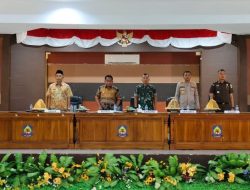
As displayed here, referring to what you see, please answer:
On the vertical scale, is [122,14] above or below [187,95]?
above

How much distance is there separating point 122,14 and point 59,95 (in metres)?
1.88

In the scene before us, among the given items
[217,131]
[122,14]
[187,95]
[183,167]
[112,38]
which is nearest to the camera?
[183,167]

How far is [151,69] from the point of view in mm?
10539

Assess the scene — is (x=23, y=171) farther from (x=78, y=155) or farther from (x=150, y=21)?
(x=150, y=21)

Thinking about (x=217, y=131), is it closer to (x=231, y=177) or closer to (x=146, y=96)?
(x=146, y=96)

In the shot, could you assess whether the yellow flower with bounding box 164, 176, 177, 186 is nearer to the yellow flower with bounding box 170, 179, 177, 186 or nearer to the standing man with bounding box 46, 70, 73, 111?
the yellow flower with bounding box 170, 179, 177, 186

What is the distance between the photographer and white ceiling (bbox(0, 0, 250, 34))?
302 inches

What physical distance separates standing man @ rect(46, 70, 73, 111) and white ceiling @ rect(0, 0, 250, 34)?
4.15ft

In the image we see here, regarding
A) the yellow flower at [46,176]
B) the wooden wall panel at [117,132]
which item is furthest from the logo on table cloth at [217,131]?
the yellow flower at [46,176]

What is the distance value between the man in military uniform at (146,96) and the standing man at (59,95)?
1091mm

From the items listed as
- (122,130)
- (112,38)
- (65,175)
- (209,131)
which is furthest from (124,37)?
(65,175)

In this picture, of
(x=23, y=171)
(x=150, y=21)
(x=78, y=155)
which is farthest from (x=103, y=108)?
(x=23, y=171)

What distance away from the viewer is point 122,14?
7.85 m

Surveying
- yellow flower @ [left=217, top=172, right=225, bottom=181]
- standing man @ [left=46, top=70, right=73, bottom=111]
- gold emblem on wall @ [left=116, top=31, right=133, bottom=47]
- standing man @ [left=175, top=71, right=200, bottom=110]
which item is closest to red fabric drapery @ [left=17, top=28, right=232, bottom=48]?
gold emblem on wall @ [left=116, top=31, right=133, bottom=47]
